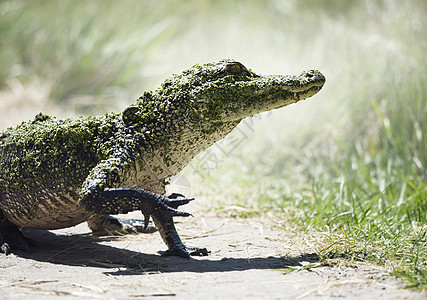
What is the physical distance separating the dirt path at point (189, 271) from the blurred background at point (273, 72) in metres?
0.94

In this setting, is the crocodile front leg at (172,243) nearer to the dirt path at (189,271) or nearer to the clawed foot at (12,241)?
the dirt path at (189,271)

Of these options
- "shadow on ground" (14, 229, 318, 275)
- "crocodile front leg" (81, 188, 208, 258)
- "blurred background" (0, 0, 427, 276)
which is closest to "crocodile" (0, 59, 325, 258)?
"crocodile front leg" (81, 188, 208, 258)

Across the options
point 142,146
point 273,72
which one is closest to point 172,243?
point 142,146

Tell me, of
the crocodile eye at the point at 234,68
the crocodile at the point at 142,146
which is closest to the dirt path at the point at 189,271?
the crocodile at the point at 142,146

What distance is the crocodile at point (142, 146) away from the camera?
3250 millimetres

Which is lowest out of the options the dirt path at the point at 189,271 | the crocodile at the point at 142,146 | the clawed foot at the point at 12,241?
the dirt path at the point at 189,271

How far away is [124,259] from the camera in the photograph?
352 cm

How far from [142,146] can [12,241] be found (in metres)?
1.45

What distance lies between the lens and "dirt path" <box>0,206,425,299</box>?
2639 millimetres

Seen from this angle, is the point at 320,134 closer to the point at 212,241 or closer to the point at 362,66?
the point at 362,66

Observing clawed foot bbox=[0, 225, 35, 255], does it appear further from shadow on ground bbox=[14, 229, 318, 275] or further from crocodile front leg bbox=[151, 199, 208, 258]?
crocodile front leg bbox=[151, 199, 208, 258]

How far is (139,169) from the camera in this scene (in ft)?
11.4

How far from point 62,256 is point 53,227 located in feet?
1.11

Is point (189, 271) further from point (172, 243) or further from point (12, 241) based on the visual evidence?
point (12, 241)
